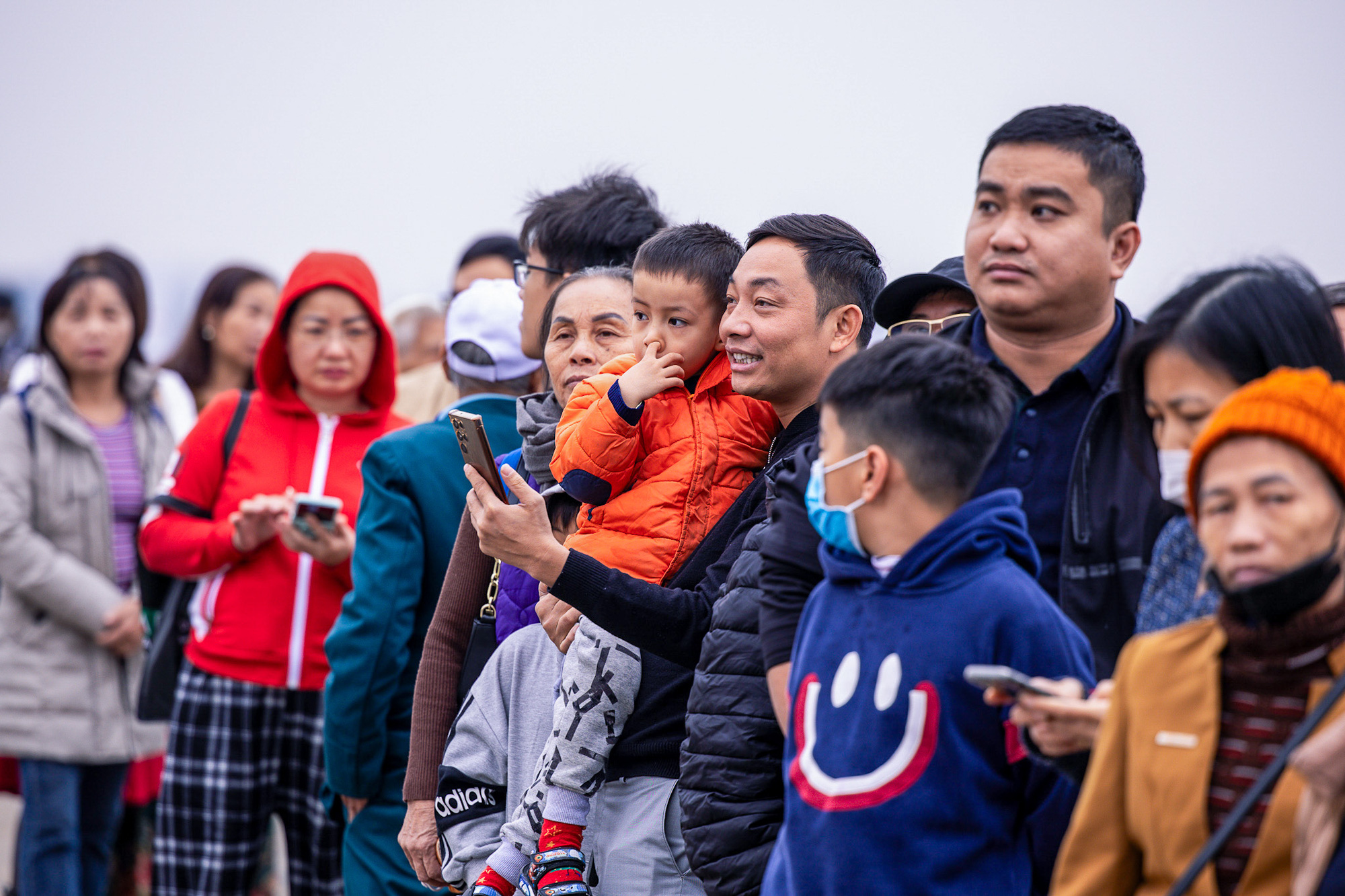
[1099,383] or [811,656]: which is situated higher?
[1099,383]

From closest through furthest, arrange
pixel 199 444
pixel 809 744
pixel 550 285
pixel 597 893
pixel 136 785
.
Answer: pixel 809 744
pixel 597 893
pixel 550 285
pixel 199 444
pixel 136 785

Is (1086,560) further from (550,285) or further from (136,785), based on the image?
(136,785)

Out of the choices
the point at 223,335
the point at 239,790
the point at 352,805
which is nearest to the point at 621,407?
the point at 352,805

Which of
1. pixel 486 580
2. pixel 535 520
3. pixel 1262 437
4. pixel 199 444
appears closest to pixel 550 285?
pixel 486 580

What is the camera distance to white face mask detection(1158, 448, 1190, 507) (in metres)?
1.82

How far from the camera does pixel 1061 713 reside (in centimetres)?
167

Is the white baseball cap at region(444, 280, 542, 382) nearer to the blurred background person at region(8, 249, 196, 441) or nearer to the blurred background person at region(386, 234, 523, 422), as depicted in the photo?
the blurred background person at region(386, 234, 523, 422)

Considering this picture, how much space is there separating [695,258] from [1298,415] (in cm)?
155

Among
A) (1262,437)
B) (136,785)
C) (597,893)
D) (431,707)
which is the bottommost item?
(136,785)

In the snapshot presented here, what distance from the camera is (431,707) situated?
3305 mm

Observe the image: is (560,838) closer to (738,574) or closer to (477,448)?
(738,574)

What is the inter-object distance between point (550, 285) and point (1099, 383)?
73.1 inches

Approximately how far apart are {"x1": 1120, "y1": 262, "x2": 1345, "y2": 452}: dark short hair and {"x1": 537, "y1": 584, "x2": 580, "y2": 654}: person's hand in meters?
1.39

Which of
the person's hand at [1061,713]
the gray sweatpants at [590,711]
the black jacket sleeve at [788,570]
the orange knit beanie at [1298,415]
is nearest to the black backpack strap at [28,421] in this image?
the gray sweatpants at [590,711]
